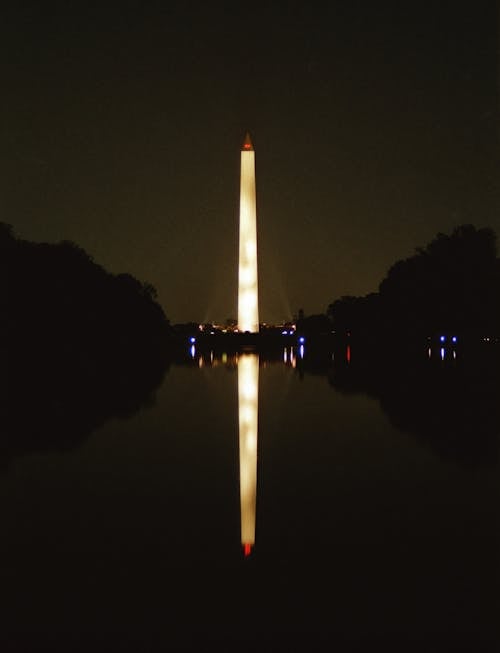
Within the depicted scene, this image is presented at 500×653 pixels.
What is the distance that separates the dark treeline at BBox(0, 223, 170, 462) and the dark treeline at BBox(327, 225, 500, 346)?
15.4 m

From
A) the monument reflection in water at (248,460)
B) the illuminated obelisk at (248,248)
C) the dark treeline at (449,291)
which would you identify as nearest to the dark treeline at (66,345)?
the monument reflection in water at (248,460)

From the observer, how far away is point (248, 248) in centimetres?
6278

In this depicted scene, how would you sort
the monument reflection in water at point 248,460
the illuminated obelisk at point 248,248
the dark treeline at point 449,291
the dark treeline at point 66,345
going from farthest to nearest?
the illuminated obelisk at point 248,248, the dark treeline at point 449,291, the dark treeline at point 66,345, the monument reflection in water at point 248,460

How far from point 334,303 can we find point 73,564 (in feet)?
329

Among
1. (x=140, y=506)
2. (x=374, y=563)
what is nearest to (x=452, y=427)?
(x=140, y=506)

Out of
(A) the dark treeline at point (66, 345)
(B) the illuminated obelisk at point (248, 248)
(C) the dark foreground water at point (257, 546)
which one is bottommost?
(C) the dark foreground water at point (257, 546)

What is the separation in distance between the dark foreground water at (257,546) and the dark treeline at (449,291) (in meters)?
40.0

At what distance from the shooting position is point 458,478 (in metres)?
7.54

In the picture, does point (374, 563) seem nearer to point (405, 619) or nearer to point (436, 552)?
point (436, 552)

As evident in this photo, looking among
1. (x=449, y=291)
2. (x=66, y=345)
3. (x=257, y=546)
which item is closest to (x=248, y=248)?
(x=449, y=291)

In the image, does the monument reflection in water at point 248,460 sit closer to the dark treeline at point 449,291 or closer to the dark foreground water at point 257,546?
the dark foreground water at point 257,546

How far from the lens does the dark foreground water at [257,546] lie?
4.02 m

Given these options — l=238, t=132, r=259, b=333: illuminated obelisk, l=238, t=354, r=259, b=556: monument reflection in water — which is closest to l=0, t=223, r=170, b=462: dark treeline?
l=238, t=354, r=259, b=556: monument reflection in water

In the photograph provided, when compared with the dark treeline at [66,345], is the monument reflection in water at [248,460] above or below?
below
